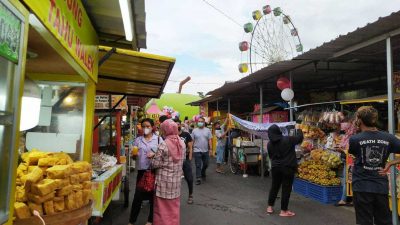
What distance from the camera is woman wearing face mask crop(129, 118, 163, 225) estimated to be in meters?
5.39

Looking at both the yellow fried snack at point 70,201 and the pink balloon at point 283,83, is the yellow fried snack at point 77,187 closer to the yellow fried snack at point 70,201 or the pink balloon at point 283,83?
the yellow fried snack at point 70,201

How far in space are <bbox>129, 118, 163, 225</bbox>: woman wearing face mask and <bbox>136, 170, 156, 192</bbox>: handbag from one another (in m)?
0.06

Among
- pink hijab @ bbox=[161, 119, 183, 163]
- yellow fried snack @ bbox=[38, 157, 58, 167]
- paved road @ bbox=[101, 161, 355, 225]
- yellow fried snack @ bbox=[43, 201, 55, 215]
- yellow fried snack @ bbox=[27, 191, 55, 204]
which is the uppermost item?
pink hijab @ bbox=[161, 119, 183, 163]

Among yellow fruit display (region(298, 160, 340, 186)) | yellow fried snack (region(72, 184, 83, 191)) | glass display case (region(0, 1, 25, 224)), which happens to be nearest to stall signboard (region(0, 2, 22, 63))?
glass display case (region(0, 1, 25, 224))

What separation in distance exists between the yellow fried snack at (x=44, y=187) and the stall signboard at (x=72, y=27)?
1.11 m

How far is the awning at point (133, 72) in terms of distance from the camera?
4652mm

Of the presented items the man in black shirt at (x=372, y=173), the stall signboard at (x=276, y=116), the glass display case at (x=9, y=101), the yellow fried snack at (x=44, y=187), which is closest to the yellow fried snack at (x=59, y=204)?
the yellow fried snack at (x=44, y=187)

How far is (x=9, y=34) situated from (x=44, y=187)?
1238 mm

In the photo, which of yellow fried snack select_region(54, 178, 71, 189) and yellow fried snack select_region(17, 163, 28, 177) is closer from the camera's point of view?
yellow fried snack select_region(54, 178, 71, 189)

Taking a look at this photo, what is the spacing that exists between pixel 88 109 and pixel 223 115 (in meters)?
14.5

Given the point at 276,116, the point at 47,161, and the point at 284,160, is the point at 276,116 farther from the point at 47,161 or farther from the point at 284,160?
the point at 47,161

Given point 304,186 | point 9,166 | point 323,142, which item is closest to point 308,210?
point 304,186

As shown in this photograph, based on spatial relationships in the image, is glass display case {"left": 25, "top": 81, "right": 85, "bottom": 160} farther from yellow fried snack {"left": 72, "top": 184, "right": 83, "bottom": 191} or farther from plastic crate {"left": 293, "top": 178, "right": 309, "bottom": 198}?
plastic crate {"left": 293, "top": 178, "right": 309, "bottom": 198}

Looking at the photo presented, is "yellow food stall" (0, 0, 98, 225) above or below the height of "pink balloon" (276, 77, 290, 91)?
below
